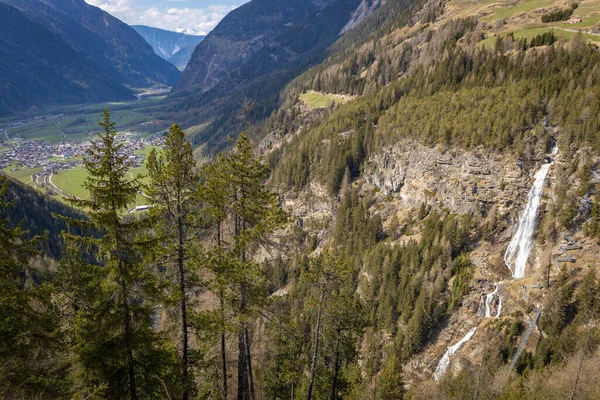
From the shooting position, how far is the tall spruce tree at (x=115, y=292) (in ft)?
49.3

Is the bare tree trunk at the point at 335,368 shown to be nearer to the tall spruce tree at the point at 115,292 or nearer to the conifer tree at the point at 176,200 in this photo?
the conifer tree at the point at 176,200

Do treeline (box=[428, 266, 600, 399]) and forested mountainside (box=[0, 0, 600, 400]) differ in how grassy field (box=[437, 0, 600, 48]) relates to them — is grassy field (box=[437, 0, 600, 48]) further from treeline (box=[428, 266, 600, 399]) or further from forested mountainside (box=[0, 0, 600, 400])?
treeline (box=[428, 266, 600, 399])

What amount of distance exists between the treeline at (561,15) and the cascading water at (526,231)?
2545 inches

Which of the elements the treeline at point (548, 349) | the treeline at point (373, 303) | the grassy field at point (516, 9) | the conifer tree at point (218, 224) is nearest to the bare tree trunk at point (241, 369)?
the conifer tree at point (218, 224)

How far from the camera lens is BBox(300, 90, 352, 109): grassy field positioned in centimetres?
16750

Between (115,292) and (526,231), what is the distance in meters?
74.1

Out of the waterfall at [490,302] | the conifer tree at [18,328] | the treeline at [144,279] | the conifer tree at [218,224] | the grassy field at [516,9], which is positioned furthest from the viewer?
the grassy field at [516,9]

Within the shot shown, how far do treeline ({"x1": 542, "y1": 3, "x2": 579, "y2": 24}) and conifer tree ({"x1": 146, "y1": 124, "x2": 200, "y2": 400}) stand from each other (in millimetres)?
133699

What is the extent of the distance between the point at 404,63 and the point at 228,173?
155 meters

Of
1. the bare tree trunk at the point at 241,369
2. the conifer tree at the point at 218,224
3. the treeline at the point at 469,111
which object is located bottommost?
the bare tree trunk at the point at 241,369

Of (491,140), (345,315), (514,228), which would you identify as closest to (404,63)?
(491,140)

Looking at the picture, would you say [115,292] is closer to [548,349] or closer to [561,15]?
[548,349]

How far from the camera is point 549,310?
54.0 meters

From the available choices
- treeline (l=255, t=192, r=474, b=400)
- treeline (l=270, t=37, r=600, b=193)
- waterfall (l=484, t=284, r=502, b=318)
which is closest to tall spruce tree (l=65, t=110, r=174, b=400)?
treeline (l=255, t=192, r=474, b=400)
